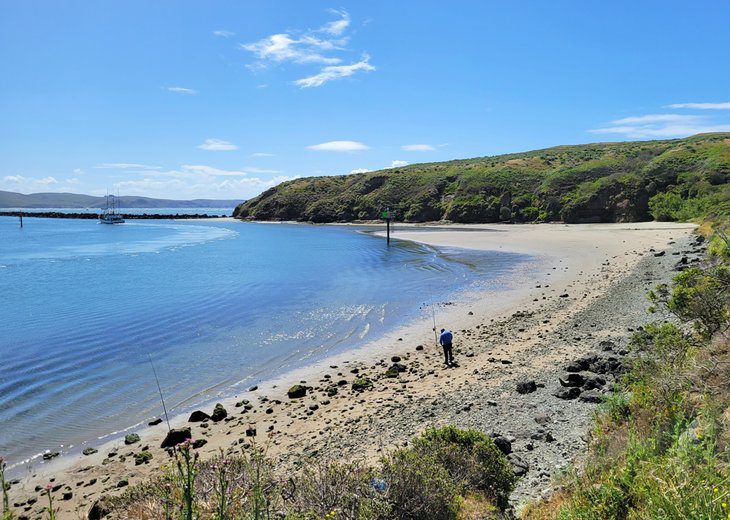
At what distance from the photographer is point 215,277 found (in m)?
35.9

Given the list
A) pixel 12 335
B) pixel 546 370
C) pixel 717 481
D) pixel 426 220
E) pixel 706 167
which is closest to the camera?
pixel 717 481

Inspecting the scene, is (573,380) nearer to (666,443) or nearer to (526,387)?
(526,387)

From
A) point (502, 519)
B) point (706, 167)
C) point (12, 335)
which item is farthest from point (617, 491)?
point (706, 167)

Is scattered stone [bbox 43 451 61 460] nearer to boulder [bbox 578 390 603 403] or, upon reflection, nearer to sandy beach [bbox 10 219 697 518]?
sandy beach [bbox 10 219 697 518]

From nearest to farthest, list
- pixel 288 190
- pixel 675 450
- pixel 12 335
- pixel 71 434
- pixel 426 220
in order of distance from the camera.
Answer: pixel 675 450, pixel 71 434, pixel 12 335, pixel 426 220, pixel 288 190

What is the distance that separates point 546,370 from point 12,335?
21.5 m

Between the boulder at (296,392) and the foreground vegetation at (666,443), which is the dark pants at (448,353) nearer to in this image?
the boulder at (296,392)

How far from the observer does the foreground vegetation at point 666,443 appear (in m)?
3.95

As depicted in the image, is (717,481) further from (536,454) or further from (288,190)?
(288,190)

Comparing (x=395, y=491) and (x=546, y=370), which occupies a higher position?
(x=395, y=491)

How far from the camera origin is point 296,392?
13680mm

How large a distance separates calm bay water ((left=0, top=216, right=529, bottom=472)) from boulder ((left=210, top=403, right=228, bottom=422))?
143cm

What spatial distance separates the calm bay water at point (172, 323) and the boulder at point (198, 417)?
1113 mm

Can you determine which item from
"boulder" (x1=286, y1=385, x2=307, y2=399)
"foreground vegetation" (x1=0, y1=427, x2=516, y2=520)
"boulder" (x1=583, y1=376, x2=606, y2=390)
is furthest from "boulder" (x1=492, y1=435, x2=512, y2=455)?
"boulder" (x1=286, y1=385, x2=307, y2=399)
